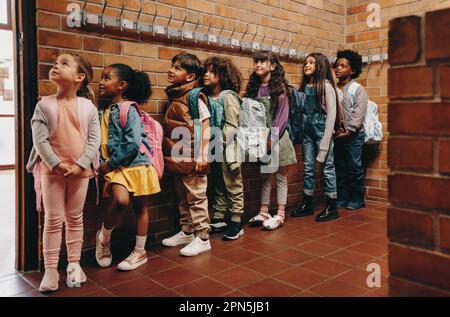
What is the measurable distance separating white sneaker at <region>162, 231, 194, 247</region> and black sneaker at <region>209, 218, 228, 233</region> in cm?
29

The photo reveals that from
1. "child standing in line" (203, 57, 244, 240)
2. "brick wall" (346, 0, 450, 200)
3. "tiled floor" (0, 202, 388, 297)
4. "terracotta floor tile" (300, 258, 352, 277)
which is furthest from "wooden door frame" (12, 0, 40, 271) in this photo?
"brick wall" (346, 0, 450, 200)

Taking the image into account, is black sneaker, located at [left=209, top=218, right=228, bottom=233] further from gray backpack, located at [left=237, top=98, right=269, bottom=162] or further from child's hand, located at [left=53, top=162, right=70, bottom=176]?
child's hand, located at [left=53, top=162, right=70, bottom=176]

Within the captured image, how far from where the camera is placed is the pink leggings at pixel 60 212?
6.86ft

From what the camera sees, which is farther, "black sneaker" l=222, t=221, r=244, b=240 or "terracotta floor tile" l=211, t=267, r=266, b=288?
"black sneaker" l=222, t=221, r=244, b=240

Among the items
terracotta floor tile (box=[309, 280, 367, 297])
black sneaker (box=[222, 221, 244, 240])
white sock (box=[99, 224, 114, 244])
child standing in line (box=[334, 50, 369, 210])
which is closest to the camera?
terracotta floor tile (box=[309, 280, 367, 297])

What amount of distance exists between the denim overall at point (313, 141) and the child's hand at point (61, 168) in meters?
2.16

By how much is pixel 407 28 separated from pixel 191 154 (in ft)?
6.14

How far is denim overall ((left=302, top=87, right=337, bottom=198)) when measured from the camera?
3.55m

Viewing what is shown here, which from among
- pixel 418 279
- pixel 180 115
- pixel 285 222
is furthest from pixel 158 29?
pixel 418 279

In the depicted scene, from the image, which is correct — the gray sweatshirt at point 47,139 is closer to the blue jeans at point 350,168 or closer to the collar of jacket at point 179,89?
the collar of jacket at point 179,89
